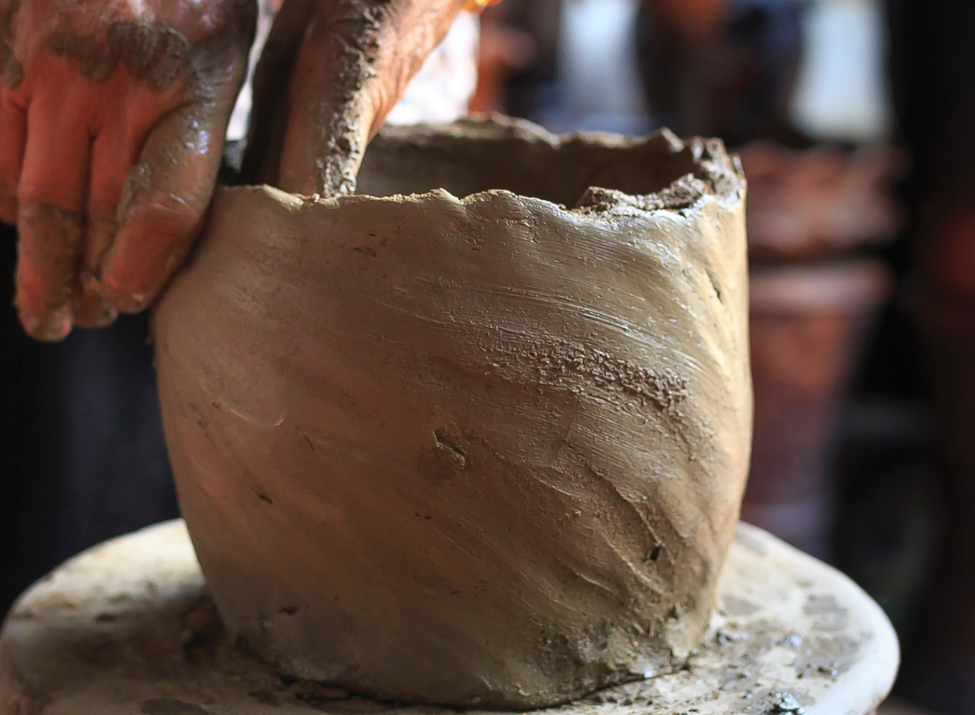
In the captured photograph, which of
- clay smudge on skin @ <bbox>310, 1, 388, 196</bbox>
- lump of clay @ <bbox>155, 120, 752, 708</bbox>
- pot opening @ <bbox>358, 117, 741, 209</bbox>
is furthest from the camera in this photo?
pot opening @ <bbox>358, 117, 741, 209</bbox>

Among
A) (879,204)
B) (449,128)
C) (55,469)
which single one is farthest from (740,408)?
(879,204)

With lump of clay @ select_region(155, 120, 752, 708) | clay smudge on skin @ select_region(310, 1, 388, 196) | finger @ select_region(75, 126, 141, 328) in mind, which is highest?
clay smudge on skin @ select_region(310, 1, 388, 196)

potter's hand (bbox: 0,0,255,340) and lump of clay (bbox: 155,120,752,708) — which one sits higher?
potter's hand (bbox: 0,0,255,340)

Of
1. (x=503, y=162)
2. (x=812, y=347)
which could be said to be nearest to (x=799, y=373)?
(x=812, y=347)

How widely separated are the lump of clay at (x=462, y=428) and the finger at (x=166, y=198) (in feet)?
0.08

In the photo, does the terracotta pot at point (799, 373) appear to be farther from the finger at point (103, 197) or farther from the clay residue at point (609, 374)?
the finger at point (103, 197)

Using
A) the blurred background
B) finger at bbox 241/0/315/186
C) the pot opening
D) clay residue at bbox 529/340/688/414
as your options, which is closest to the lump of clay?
clay residue at bbox 529/340/688/414

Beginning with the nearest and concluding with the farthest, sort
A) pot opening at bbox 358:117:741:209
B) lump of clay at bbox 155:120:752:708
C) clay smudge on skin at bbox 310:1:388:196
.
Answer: lump of clay at bbox 155:120:752:708, clay smudge on skin at bbox 310:1:388:196, pot opening at bbox 358:117:741:209

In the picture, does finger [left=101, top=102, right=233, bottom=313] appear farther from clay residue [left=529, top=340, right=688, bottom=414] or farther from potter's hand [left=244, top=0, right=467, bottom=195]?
clay residue [left=529, top=340, right=688, bottom=414]

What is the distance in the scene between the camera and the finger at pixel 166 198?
86cm

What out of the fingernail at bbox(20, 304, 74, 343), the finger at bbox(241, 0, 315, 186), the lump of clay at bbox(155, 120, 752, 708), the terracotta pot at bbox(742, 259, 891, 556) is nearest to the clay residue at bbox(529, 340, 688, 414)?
the lump of clay at bbox(155, 120, 752, 708)

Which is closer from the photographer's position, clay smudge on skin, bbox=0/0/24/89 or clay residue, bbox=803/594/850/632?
clay smudge on skin, bbox=0/0/24/89

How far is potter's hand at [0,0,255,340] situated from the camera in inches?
33.5

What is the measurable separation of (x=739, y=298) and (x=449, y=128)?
1.46 ft
